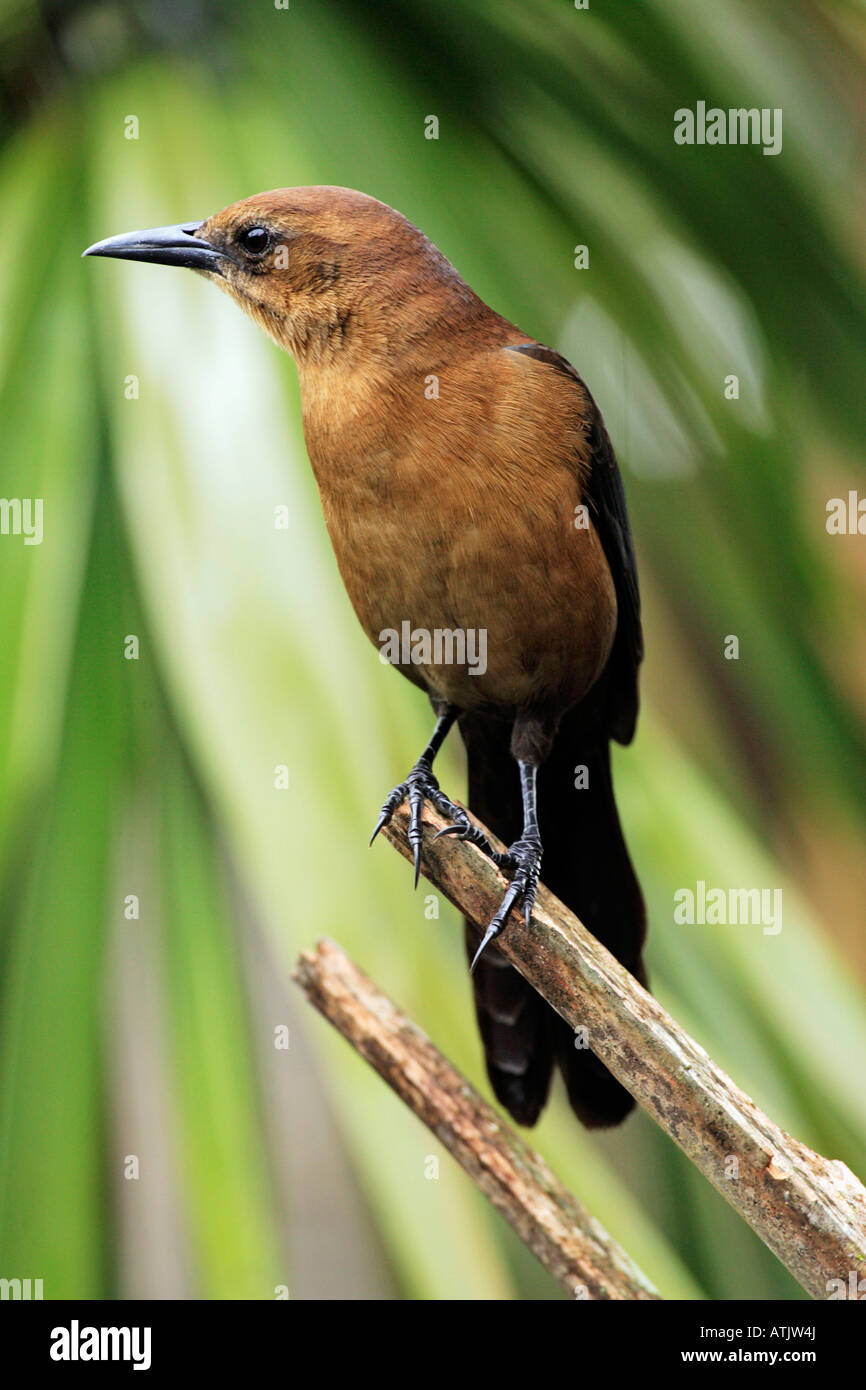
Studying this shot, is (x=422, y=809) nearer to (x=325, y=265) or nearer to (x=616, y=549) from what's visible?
(x=616, y=549)

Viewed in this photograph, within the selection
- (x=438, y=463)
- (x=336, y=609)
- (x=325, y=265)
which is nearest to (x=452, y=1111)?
(x=336, y=609)

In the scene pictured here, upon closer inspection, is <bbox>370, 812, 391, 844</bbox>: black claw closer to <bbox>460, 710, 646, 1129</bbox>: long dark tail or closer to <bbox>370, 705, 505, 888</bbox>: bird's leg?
<bbox>370, 705, 505, 888</bbox>: bird's leg

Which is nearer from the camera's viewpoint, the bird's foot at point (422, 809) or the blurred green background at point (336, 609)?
the bird's foot at point (422, 809)

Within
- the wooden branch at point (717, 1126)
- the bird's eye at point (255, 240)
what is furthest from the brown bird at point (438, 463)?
the wooden branch at point (717, 1126)

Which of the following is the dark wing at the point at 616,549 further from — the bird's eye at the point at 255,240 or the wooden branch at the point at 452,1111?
the wooden branch at the point at 452,1111

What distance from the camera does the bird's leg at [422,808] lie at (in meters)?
1.38

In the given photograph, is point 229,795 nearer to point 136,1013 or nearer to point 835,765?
point 136,1013

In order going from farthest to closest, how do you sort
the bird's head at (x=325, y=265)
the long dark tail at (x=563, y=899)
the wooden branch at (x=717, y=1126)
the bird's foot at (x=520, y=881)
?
the long dark tail at (x=563, y=899) → the bird's head at (x=325, y=265) → the bird's foot at (x=520, y=881) → the wooden branch at (x=717, y=1126)

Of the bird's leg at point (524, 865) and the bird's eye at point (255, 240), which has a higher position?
the bird's eye at point (255, 240)

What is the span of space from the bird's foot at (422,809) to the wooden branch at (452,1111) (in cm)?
18

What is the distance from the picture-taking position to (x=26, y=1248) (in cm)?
148

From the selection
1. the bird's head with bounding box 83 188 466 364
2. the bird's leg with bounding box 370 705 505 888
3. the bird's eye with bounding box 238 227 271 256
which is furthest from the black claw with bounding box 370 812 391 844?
the bird's eye with bounding box 238 227 271 256

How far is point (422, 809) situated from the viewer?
1.42 meters
